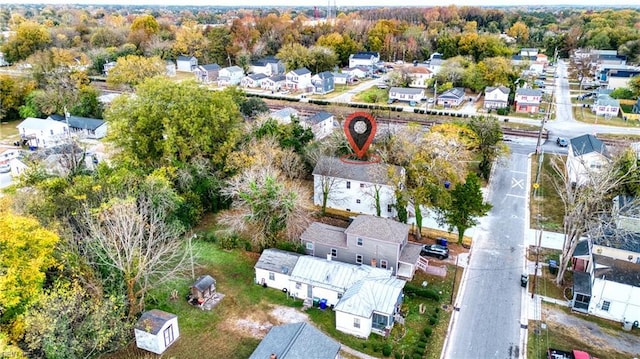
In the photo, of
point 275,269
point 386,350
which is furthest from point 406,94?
point 386,350

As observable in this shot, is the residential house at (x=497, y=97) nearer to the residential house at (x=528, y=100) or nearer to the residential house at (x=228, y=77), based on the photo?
the residential house at (x=528, y=100)

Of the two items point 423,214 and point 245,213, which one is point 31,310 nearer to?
point 245,213

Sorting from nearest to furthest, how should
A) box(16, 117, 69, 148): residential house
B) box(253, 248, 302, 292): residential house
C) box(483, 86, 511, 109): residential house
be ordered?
box(253, 248, 302, 292): residential house → box(16, 117, 69, 148): residential house → box(483, 86, 511, 109): residential house

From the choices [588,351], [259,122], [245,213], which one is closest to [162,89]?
[259,122]

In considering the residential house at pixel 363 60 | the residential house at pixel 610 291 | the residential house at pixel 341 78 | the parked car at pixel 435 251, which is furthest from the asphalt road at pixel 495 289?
the residential house at pixel 363 60

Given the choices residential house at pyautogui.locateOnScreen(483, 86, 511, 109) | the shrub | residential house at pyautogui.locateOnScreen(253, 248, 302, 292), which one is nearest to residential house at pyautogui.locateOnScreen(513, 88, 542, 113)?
residential house at pyautogui.locateOnScreen(483, 86, 511, 109)

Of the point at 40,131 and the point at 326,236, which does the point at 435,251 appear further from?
the point at 40,131

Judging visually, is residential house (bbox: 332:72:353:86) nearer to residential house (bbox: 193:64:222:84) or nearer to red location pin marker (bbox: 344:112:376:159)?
residential house (bbox: 193:64:222:84)
